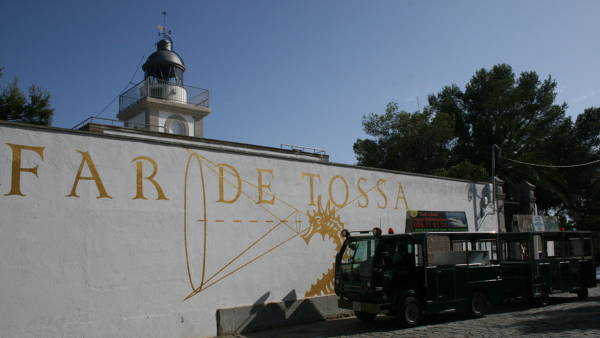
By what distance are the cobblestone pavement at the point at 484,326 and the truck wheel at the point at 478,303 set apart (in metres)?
0.19

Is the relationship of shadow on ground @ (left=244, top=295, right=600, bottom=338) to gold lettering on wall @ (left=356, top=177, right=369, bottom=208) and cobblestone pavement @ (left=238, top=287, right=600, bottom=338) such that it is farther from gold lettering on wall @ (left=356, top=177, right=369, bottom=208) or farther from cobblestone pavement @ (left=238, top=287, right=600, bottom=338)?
gold lettering on wall @ (left=356, top=177, right=369, bottom=208)

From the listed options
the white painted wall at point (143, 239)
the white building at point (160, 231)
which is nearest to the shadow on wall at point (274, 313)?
the white building at point (160, 231)

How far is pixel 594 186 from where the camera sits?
3130 cm

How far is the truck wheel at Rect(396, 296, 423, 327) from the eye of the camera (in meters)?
11.2

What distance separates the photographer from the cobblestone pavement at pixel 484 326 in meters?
10.2

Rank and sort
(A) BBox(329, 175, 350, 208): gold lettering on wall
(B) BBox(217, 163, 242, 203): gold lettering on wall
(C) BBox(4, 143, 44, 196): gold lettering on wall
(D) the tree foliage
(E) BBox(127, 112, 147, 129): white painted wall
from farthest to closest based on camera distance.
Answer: (D) the tree foliage
(E) BBox(127, 112, 147, 129): white painted wall
(A) BBox(329, 175, 350, 208): gold lettering on wall
(B) BBox(217, 163, 242, 203): gold lettering on wall
(C) BBox(4, 143, 44, 196): gold lettering on wall

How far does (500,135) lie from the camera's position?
31047 mm

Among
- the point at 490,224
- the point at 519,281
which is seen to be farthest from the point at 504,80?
the point at 519,281

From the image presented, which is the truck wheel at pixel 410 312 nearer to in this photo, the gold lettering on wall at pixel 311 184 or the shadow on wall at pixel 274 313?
the shadow on wall at pixel 274 313

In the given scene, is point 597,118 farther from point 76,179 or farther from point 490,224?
point 76,179

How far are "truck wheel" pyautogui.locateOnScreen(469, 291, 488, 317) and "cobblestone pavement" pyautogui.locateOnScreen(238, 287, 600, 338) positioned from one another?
19 centimetres

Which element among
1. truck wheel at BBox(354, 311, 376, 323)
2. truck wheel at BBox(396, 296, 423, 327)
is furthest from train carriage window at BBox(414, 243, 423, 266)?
truck wheel at BBox(354, 311, 376, 323)

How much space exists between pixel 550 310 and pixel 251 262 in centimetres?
840

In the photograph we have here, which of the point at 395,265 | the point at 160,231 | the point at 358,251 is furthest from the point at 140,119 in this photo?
the point at 395,265
